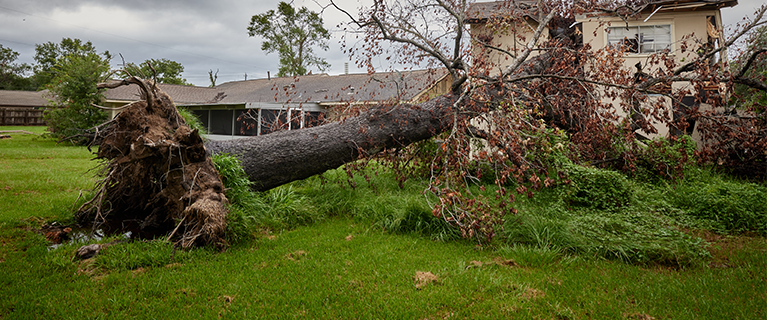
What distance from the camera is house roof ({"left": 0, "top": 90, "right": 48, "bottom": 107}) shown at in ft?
94.5

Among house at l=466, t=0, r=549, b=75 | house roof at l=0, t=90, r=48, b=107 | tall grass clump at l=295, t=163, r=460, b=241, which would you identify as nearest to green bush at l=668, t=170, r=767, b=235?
house at l=466, t=0, r=549, b=75

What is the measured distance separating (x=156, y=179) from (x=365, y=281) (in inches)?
118

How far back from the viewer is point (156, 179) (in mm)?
4504

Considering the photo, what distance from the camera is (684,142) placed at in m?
6.40

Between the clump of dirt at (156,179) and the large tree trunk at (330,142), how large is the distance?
802 mm

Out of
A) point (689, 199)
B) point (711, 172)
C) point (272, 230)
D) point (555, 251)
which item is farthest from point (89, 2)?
point (711, 172)

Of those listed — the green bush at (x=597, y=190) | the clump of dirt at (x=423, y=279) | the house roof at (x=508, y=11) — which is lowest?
the clump of dirt at (x=423, y=279)

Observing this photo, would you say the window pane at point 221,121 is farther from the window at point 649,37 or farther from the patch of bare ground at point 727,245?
the patch of bare ground at point 727,245

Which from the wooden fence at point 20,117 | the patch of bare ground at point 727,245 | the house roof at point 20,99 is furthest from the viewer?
the house roof at point 20,99

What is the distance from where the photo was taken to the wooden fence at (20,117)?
90.7 feet

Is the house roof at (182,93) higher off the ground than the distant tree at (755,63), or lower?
higher

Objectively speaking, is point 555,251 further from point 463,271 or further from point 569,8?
point 569,8

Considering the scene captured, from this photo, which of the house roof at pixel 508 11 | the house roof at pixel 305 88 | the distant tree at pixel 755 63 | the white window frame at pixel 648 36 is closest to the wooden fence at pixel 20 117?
the house roof at pixel 305 88

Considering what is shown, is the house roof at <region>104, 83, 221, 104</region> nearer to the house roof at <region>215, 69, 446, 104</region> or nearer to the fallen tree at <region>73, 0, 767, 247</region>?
the house roof at <region>215, 69, 446, 104</region>
